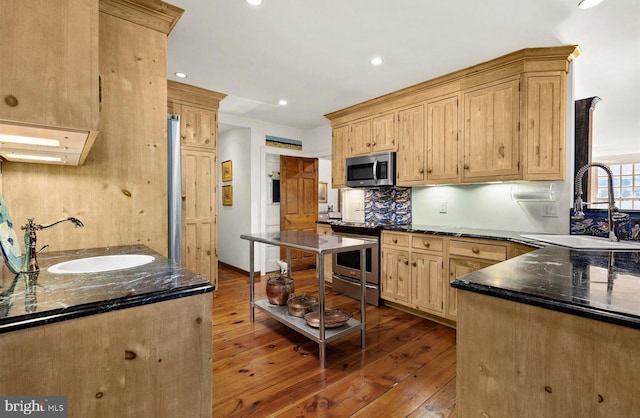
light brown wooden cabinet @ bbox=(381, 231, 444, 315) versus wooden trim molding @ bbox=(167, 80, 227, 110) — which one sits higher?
wooden trim molding @ bbox=(167, 80, 227, 110)

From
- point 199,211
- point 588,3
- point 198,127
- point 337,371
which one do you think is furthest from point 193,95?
point 588,3

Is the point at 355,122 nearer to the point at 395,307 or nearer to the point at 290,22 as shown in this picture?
the point at 290,22

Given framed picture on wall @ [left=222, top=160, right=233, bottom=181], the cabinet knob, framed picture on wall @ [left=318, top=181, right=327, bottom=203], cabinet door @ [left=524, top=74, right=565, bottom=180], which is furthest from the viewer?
framed picture on wall @ [left=318, top=181, right=327, bottom=203]

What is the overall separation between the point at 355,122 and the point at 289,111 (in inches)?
40.0

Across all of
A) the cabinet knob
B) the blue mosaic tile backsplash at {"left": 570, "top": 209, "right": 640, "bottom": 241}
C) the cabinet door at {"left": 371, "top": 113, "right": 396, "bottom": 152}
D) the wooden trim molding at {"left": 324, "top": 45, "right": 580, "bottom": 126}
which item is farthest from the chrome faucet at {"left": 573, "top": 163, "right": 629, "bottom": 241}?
the cabinet knob

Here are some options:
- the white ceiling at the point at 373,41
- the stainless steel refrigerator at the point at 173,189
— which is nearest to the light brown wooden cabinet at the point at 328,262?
the white ceiling at the point at 373,41

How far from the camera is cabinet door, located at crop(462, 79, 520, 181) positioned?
2.74 metres

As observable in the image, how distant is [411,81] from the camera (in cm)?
329

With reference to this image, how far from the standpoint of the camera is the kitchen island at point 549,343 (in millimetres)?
791

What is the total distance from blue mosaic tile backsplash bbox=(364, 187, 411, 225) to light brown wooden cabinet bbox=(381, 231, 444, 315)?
2.24ft

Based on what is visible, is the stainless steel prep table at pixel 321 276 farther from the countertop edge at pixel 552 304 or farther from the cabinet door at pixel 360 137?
the cabinet door at pixel 360 137

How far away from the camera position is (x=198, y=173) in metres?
3.79

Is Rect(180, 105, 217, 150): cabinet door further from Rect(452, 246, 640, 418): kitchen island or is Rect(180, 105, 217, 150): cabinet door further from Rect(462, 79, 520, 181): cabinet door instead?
Rect(452, 246, 640, 418): kitchen island

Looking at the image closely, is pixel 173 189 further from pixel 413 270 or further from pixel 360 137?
pixel 360 137
